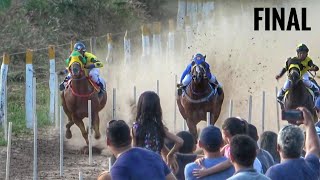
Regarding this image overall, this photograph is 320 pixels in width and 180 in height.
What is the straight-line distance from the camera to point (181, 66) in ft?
108

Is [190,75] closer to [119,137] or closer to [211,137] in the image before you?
[211,137]

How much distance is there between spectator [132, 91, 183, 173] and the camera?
9672 millimetres

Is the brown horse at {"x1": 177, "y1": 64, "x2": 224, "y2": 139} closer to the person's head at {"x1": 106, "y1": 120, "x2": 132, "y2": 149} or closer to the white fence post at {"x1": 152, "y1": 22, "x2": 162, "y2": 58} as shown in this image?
the person's head at {"x1": 106, "y1": 120, "x2": 132, "y2": 149}

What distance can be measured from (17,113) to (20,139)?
2.62 meters

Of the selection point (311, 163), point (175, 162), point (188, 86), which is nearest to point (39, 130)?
point (188, 86)

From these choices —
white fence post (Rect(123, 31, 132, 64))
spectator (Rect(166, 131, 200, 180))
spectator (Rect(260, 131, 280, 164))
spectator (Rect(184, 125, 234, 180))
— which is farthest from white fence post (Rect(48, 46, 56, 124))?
spectator (Rect(184, 125, 234, 180))

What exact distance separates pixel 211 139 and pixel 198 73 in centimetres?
1028

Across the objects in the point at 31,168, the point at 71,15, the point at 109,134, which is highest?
the point at 71,15

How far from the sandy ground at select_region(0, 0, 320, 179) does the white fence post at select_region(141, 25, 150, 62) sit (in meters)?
0.28

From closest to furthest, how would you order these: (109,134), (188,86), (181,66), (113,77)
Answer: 1. (109,134)
2. (188,86)
3. (113,77)
4. (181,66)

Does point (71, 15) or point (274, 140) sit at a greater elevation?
point (71, 15)

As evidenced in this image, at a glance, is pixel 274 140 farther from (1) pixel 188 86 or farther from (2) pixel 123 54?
(2) pixel 123 54

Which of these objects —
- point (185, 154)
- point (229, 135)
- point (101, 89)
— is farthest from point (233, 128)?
point (101, 89)

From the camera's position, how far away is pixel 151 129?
389 inches
